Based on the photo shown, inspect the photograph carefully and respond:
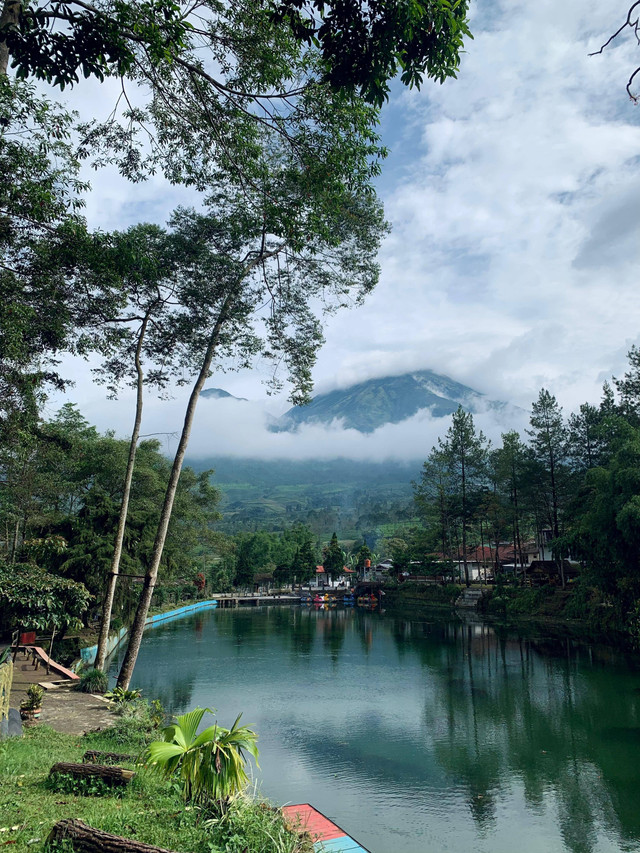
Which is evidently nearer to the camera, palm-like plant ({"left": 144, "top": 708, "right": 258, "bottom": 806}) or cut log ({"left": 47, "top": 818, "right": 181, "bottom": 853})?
cut log ({"left": 47, "top": 818, "right": 181, "bottom": 853})

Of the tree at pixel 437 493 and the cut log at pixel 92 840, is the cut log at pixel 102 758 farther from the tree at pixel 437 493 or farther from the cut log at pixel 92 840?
the tree at pixel 437 493

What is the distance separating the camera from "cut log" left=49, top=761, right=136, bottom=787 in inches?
220

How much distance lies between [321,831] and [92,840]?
4.39 metres

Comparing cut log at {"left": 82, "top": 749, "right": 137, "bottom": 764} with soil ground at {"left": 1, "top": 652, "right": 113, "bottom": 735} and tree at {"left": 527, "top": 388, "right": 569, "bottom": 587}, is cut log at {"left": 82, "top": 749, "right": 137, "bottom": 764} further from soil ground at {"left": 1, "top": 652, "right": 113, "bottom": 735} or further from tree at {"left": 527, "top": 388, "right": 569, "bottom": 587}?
tree at {"left": 527, "top": 388, "right": 569, "bottom": 587}

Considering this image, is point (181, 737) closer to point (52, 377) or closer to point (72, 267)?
point (72, 267)

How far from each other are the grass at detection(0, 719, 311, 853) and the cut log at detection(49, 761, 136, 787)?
3.6 inches

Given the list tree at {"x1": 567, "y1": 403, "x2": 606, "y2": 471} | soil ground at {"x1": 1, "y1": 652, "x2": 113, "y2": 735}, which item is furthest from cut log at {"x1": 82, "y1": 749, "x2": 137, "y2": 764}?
tree at {"x1": 567, "y1": 403, "x2": 606, "y2": 471}

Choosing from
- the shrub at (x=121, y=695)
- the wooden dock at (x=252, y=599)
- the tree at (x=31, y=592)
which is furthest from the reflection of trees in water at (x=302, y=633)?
the tree at (x=31, y=592)

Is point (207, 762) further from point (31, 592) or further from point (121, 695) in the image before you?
point (121, 695)

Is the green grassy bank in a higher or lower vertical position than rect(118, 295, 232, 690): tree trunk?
lower

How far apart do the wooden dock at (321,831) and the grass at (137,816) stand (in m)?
1.00

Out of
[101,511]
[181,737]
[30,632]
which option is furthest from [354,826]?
[101,511]

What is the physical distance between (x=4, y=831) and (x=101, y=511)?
20077 mm

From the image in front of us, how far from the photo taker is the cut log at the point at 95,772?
559 centimetres
